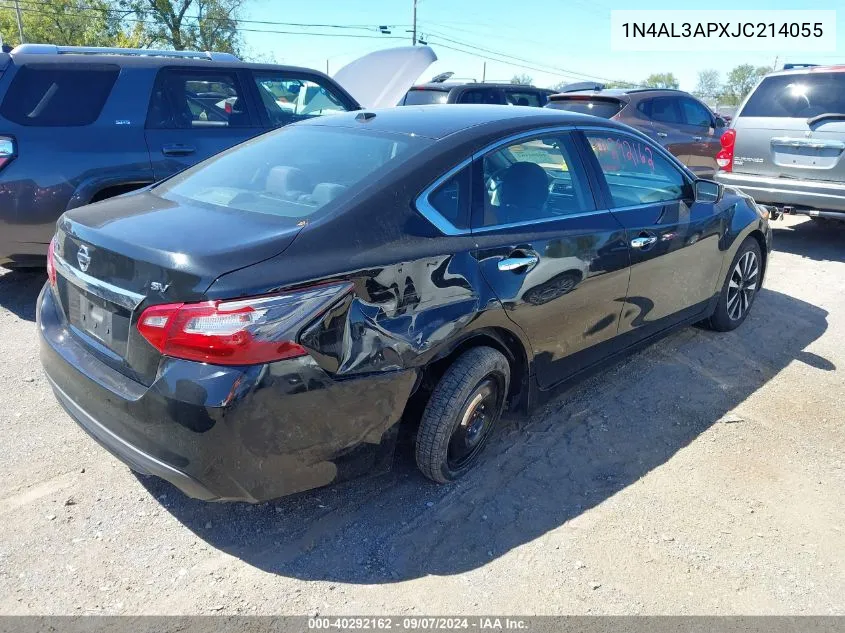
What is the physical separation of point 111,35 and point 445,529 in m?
43.7

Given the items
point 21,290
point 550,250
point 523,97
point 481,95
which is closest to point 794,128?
point 550,250

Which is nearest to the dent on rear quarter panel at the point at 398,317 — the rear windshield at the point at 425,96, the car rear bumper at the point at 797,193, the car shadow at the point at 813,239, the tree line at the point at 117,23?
the car rear bumper at the point at 797,193

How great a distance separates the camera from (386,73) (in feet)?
43.2

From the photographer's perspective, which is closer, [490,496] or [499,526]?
[499,526]

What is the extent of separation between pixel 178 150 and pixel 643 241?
11.9ft

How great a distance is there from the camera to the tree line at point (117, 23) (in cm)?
3859

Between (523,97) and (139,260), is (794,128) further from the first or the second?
(139,260)

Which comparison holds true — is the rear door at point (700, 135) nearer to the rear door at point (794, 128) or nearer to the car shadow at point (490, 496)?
the rear door at point (794, 128)

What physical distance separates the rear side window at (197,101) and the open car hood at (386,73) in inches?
275

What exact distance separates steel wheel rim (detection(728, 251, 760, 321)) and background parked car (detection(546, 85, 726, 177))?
15.0 feet

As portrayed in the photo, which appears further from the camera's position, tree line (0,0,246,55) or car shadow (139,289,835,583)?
tree line (0,0,246,55)

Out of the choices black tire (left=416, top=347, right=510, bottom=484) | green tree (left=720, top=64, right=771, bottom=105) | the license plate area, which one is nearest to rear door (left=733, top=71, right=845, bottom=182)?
black tire (left=416, top=347, right=510, bottom=484)

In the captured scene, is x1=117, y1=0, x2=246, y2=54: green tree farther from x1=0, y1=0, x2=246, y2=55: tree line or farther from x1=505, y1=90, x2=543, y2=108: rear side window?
x1=505, y1=90, x2=543, y2=108: rear side window

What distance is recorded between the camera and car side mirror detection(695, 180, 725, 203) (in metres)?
4.25
